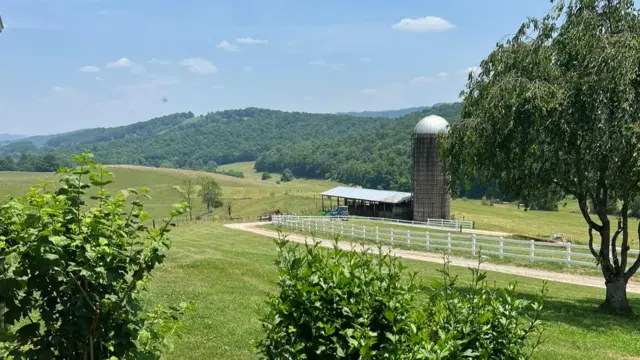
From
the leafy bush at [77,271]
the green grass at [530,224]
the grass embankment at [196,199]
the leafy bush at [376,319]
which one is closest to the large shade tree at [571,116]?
the leafy bush at [376,319]

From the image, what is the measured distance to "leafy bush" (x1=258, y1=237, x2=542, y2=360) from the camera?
11.9 feet

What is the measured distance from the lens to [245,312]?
9.96 m

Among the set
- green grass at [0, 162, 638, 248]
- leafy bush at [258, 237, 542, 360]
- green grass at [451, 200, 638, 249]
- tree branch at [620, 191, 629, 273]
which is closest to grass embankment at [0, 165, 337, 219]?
green grass at [0, 162, 638, 248]

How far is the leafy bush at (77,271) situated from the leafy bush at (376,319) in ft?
3.38

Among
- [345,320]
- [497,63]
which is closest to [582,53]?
[497,63]

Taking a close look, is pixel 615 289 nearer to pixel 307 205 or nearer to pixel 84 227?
pixel 84 227

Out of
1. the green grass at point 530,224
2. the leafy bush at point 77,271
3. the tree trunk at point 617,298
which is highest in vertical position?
the leafy bush at point 77,271

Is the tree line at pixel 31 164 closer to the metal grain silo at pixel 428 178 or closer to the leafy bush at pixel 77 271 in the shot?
the metal grain silo at pixel 428 178

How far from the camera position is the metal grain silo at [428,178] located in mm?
49062

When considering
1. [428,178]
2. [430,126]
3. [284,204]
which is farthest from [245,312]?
[284,204]

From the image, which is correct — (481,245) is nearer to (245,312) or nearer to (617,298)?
(617,298)

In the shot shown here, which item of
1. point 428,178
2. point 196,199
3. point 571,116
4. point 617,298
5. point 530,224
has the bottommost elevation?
point 196,199

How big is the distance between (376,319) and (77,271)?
2264 millimetres

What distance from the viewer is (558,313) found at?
12.4 metres
